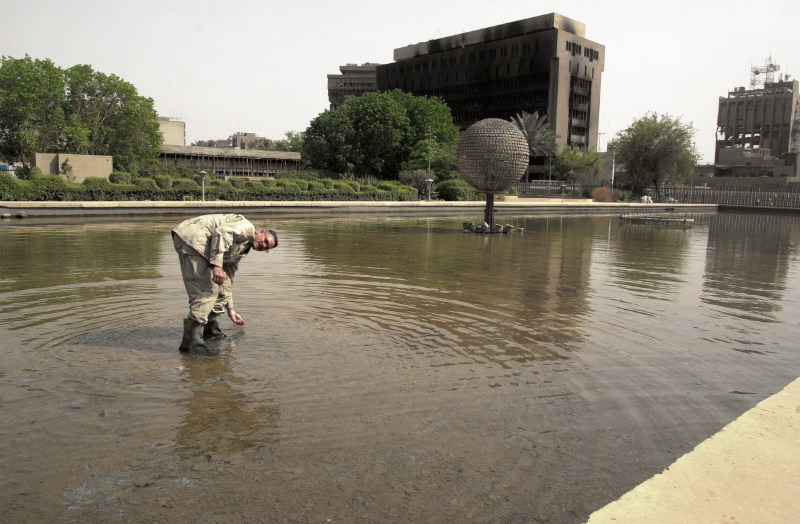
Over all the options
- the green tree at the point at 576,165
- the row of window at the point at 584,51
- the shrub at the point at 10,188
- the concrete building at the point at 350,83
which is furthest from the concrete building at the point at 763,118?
the shrub at the point at 10,188

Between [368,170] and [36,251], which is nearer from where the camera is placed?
[36,251]

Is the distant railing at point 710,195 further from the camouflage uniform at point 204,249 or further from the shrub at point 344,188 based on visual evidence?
the camouflage uniform at point 204,249

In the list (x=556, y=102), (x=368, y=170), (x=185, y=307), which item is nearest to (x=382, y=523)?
(x=185, y=307)

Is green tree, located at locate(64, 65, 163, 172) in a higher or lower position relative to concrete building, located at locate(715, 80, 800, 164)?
lower

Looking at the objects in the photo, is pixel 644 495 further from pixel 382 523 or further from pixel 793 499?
pixel 382 523

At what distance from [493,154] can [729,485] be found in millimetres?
16284

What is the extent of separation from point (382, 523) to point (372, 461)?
0.62 meters

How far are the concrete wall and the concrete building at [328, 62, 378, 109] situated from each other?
109 m

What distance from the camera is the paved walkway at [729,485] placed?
107 inches

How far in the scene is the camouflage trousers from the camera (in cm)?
543

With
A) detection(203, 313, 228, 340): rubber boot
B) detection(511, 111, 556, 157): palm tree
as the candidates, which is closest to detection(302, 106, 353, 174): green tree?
detection(511, 111, 556, 157): palm tree

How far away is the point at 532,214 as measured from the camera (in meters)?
36.5

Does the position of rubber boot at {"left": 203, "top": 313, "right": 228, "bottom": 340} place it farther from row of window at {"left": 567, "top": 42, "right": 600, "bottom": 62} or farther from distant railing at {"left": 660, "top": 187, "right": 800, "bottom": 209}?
row of window at {"left": 567, "top": 42, "right": 600, "bottom": 62}

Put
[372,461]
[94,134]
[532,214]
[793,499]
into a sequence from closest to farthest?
[793,499], [372,461], [532,214], [94,134]
